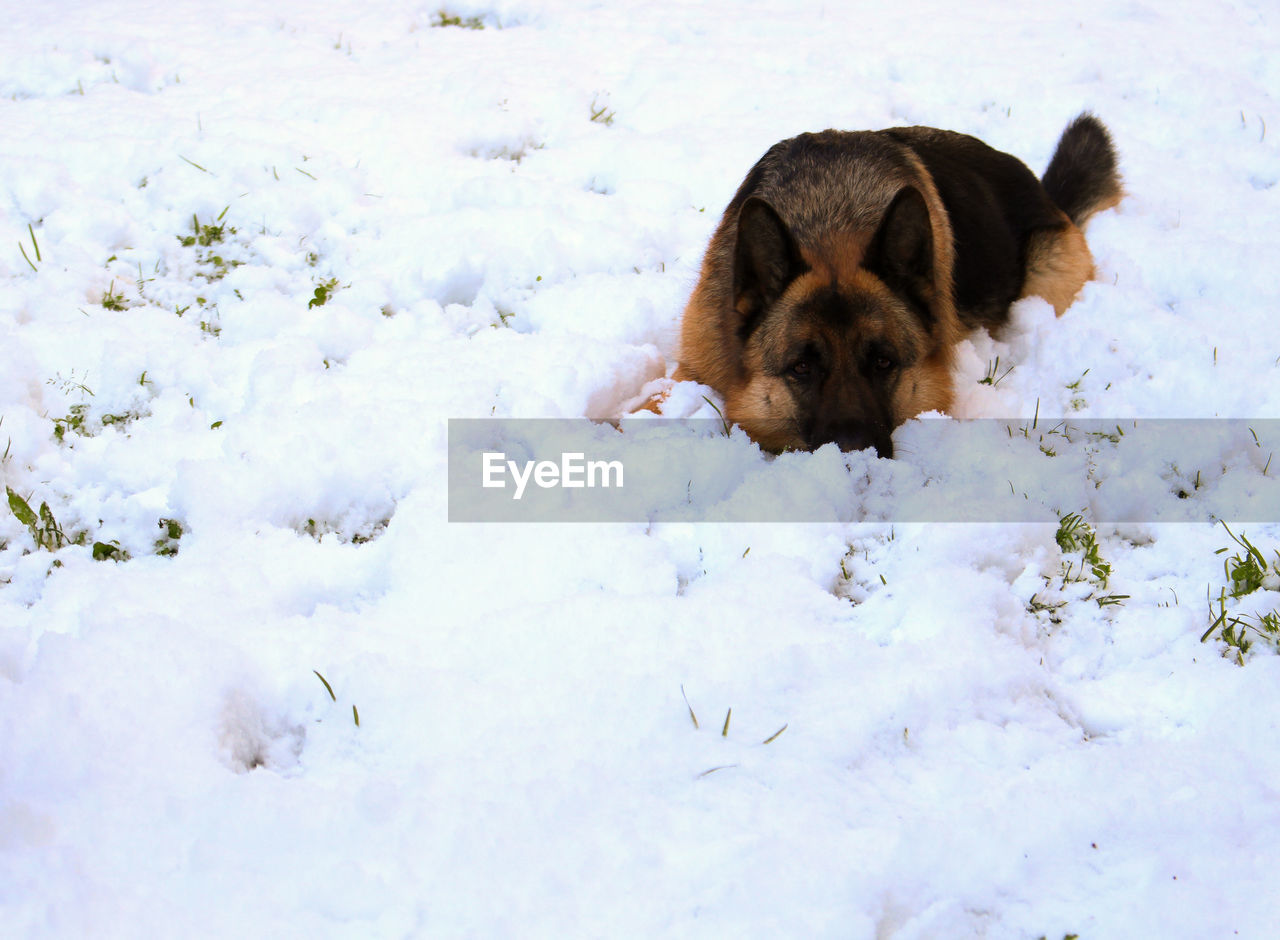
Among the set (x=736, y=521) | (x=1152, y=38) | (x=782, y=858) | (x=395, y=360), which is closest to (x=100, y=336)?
(x=395, y=360)

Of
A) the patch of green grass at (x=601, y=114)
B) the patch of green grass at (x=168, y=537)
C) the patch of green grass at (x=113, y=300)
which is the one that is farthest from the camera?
the patch of green grass at (x=601, y=114)

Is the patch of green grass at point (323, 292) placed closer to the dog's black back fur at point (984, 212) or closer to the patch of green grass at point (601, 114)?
the patch of green grass at point (601, 114)

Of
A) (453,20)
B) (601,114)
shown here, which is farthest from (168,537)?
(453,20)

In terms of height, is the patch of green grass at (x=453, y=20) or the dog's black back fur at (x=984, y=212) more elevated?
the patch of green grass at (x=453, y=20)

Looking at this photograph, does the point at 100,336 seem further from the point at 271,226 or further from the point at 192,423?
the point at 271,226

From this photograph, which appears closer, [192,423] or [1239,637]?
[1239,637]

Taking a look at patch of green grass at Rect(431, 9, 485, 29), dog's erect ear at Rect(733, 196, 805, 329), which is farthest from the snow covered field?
patch of green grass at Rect(431, 9, 485, 29)

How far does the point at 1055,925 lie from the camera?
170cm

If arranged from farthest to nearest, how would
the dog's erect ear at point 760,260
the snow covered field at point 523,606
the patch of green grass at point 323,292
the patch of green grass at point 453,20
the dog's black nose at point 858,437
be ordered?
the patch of green grass at point 453,20 → the patch of green grass at point 323,292 → the dog's erect ear at point 760,260 → the dog's black nose at point 858,437 → the snow covered field at point 523,606

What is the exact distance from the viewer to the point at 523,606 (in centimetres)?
247

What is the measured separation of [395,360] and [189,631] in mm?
1685

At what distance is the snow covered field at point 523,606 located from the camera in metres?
1.75

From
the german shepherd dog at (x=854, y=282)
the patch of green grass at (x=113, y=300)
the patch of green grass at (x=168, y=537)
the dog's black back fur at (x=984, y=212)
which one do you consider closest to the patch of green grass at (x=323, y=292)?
the patch of green grass at (x=113, y=300)

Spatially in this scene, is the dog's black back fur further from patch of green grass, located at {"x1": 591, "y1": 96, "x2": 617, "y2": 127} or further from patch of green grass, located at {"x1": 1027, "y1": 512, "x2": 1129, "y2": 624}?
patch of green grass, located at {"x1": 591, "y1": 96, "x2": 617, "y2": 127}
